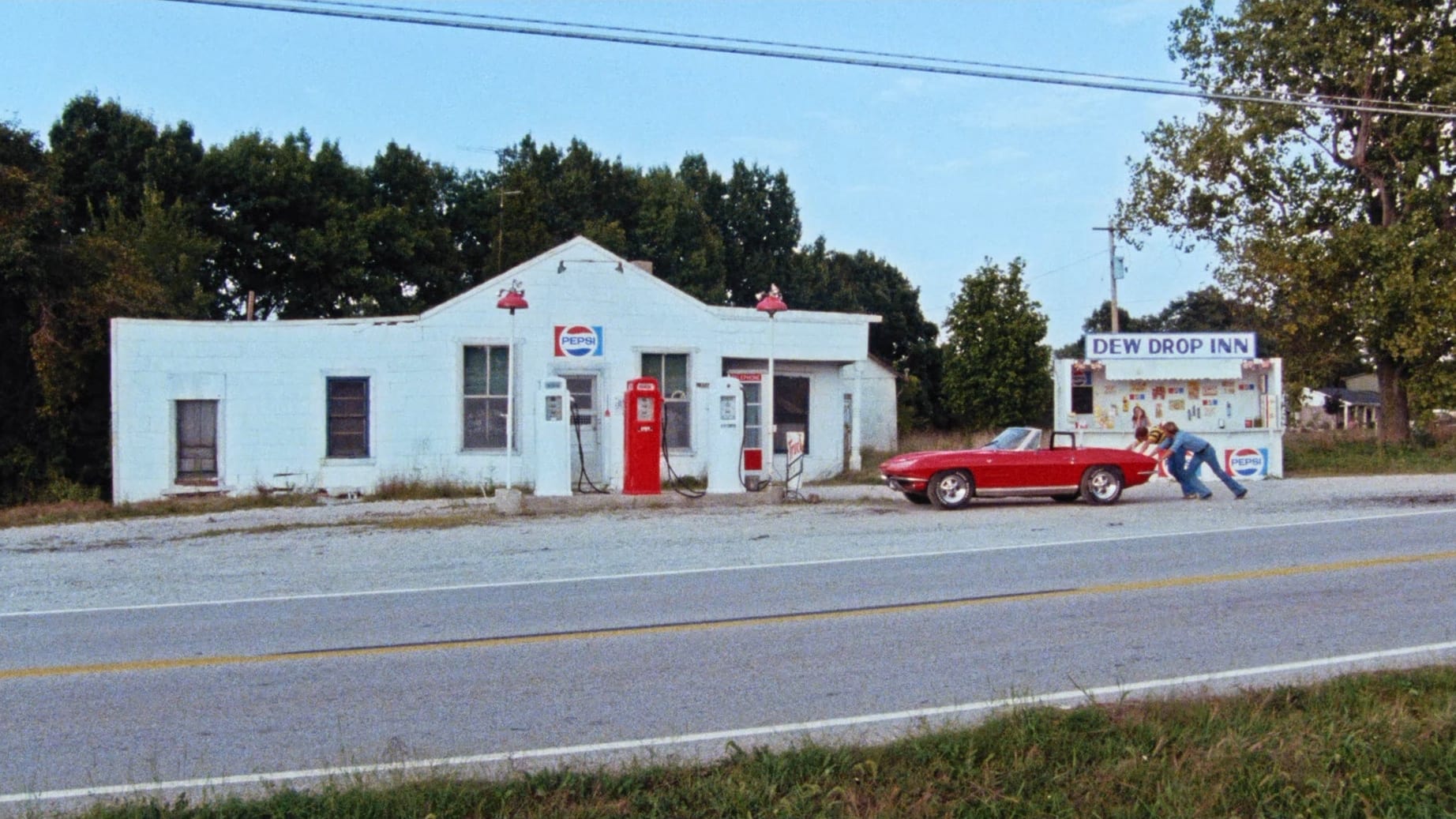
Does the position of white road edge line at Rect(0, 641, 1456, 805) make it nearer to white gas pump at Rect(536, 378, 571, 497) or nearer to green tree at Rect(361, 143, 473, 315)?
Answer: white gas pump at Rect(536, 378, 571, 497)

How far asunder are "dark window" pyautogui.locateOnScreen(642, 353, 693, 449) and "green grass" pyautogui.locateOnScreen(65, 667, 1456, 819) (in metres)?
17.1

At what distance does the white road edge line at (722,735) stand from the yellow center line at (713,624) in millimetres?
2438

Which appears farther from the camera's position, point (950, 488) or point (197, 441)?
point (197, 441)

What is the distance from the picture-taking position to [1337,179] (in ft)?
105

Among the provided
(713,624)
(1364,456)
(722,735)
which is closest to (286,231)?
(1364,456)

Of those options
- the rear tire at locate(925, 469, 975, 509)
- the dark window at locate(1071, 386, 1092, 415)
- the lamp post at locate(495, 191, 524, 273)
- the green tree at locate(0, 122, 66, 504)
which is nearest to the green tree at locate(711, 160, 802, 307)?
the lamp post at locate(495, 191, 524, 273)

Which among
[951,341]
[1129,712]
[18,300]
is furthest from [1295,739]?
[951,341]

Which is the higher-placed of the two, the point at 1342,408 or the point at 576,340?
the point at 576,340

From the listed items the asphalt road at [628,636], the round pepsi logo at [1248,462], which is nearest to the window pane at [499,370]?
the asphalt road at [628,636]

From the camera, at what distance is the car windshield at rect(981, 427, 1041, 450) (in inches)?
725

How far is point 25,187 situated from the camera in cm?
2348

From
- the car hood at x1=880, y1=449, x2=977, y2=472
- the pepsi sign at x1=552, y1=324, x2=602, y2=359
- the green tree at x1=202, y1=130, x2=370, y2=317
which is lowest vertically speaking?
the car hood at x1=880, y1=449, x2=977, y2=472

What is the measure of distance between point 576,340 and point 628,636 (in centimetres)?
1388

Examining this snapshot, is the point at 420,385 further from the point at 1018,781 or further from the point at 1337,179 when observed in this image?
the point at 1337,179
